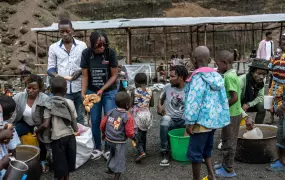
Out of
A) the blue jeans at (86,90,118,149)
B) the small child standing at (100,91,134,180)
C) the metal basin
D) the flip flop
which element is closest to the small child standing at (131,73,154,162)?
the blue jeans at (86,90,118,149)

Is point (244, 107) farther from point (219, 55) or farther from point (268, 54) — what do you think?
point (268, 54)

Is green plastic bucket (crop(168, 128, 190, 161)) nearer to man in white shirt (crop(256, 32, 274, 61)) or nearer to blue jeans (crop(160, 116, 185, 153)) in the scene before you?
blue jeans (crop(160, 116, 185, 153))

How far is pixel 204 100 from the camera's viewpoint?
3.73 m

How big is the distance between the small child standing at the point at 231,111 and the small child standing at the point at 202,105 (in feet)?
1.32

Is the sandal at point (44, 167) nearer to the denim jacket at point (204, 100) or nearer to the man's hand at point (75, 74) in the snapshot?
the man's hand at point (75, 74)

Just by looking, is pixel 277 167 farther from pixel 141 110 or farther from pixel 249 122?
pixel 141 110

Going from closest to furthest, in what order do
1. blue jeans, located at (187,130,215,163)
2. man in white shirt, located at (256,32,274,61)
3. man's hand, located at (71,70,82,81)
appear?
blue jeans, located at (187,130,215,163) → man's hand, located at (71,70,82,81) → man in white shirt, located at (256,32,274,61)

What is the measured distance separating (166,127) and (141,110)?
1.49 feet

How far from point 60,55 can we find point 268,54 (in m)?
9.37

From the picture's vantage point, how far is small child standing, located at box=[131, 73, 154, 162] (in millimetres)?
5152

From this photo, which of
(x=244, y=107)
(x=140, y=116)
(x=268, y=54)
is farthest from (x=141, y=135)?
(x=268, y=54)

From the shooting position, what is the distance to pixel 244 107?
209 inches

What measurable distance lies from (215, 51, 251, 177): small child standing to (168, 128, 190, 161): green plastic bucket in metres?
0.59

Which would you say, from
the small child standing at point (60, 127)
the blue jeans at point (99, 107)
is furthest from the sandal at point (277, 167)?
the small child standing at point (60, 127)
